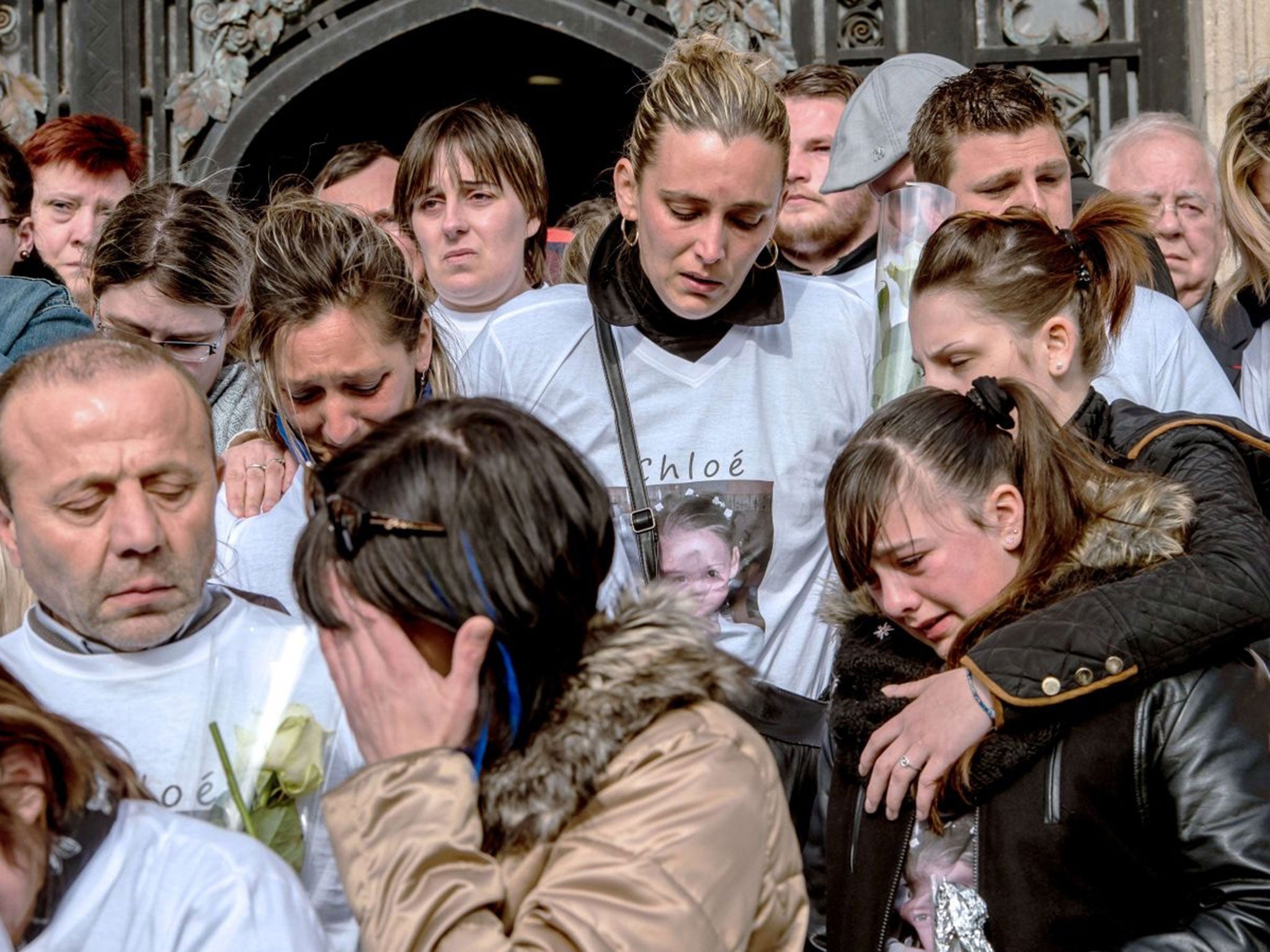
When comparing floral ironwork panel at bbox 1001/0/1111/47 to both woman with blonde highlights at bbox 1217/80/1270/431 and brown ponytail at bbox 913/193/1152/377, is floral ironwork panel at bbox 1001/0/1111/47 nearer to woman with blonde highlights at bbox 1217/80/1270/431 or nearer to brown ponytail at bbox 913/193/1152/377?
woman with blonde highlights at bbox 1217/80/1270/431

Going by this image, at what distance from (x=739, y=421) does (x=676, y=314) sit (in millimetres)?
238

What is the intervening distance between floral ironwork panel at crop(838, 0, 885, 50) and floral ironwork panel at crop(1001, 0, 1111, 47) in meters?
0.43

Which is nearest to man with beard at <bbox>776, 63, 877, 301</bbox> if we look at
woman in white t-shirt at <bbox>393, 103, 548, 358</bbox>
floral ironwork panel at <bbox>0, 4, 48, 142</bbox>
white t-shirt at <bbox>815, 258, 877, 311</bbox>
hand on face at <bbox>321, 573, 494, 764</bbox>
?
white t-shirt at <bbox>815, 258, 877, 311</bbox>

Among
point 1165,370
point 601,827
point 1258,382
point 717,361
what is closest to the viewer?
point 601,827

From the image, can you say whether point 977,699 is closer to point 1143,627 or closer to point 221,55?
point 1143,627

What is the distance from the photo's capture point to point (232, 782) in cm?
212

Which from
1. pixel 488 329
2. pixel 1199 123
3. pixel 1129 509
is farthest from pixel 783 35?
pixel 1129 509

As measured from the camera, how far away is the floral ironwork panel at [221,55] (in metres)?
6.46

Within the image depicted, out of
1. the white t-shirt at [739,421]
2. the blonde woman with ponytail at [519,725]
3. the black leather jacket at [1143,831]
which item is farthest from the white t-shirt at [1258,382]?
the blonde woman with ponytail at [519,725]

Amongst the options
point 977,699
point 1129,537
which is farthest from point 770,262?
point 977,699

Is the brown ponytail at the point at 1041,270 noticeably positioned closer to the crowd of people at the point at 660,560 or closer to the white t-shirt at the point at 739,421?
the crowd of people at the point at 660,560

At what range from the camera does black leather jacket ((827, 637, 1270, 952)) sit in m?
2.27

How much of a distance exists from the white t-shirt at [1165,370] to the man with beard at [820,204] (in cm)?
65

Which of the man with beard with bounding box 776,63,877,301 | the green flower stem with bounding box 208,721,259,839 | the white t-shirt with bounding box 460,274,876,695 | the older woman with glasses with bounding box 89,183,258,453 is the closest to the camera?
the green flower stem with bounding box 208,721,259,839
